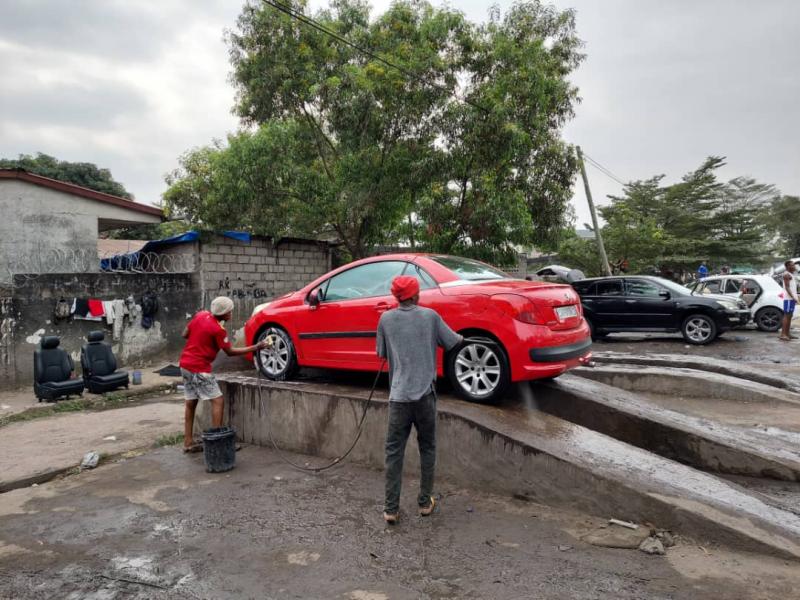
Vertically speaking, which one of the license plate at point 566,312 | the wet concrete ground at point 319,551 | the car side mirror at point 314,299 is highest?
the car side mirror at point 314,299

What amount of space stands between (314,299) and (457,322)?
1.80m

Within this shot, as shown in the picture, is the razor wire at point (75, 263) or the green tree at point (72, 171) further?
the green tree at point (72, 171)

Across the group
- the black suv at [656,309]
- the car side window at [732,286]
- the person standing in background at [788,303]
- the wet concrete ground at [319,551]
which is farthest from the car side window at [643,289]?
the wet concrete ground at [319,551]

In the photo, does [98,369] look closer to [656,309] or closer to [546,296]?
[546,296]

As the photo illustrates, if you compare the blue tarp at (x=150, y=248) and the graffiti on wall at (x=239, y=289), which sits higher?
the blue tarp at (x=150, y=248)

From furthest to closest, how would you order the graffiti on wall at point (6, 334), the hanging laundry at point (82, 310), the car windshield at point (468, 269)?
the hanging laundry at point (82, 310) → the graffiti on wall at point (6, 334) → the car windshield at point (468, 269)

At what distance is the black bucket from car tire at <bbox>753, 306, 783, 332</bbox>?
1349 centimetres

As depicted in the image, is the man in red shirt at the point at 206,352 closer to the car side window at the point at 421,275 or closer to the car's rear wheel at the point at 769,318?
the car side window at the point at 421,275

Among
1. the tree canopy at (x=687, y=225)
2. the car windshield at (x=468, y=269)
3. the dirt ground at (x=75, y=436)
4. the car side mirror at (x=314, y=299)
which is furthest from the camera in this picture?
the tree canopy at (x=687, y=225)

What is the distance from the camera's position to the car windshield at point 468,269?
532cm

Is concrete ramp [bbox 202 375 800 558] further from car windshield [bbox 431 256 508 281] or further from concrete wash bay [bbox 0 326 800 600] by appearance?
car windshield [bbox 431 256 508 281]

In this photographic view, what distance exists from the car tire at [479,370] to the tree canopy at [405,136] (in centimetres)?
685

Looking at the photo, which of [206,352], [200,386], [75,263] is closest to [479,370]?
[206,352]

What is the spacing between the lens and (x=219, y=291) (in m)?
12.1
